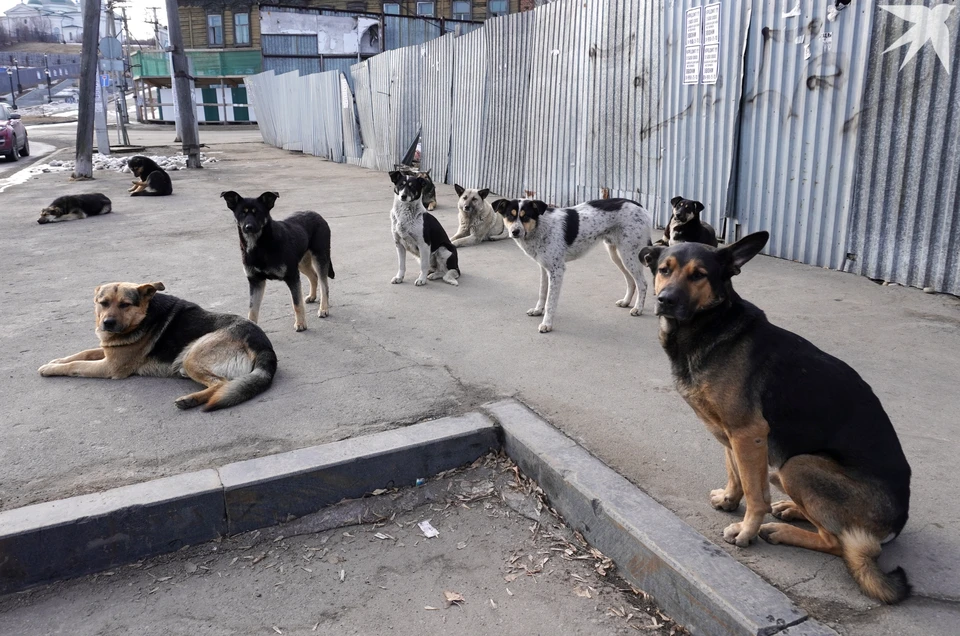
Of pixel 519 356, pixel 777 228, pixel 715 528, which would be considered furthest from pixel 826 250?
pixel 715 528

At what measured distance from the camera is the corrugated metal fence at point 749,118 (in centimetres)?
656

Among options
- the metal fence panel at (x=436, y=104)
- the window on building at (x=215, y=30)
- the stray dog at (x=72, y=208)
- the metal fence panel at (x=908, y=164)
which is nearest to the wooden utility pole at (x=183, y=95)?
the metal fence panel at (x=436, y=104)

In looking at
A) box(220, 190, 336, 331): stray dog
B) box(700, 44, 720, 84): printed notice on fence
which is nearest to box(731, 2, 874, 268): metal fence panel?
box(700, 44, 720, 84): printed notice on fence

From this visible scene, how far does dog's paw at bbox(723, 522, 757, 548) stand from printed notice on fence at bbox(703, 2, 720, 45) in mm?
7208

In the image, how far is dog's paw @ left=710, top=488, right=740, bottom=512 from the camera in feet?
10.7

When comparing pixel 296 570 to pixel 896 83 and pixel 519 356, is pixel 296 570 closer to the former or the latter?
pixel 519 356

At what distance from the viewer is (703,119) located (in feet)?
29.2

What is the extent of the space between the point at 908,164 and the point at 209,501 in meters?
6.80

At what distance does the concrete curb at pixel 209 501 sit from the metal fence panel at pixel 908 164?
16.6 feet

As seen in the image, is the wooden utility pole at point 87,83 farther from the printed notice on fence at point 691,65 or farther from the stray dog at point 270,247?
the printed notice on fence at point 691,65

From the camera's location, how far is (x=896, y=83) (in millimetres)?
6688

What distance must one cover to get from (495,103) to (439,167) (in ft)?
10.4

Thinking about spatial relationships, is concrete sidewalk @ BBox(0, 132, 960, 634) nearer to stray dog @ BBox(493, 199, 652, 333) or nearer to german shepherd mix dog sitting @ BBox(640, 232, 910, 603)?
german shepherd mix dog sitting @ BBox(640, 232, 910, 603)

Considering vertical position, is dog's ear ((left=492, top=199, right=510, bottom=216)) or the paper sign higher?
the paper sign
